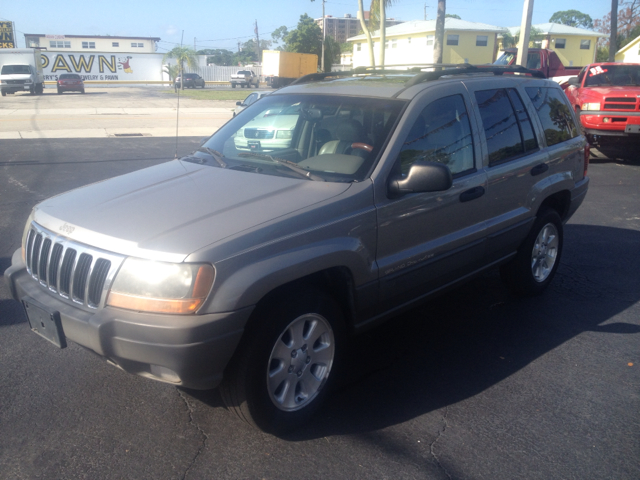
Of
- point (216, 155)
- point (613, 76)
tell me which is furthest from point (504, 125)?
point (613, 76)

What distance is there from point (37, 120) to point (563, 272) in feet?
62.9

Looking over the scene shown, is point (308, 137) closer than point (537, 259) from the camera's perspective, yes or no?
Yes

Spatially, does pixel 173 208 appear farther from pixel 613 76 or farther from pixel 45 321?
pixel 613 76

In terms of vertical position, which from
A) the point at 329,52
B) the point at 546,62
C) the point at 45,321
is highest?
the point at 329,52

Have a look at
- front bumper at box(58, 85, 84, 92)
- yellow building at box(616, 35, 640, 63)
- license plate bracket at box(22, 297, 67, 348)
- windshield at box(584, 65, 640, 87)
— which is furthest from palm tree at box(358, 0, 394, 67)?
yellow building at box(616, 35, 640, 63)

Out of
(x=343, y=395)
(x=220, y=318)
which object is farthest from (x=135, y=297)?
(x=343, y=395)

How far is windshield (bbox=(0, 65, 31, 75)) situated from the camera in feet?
120

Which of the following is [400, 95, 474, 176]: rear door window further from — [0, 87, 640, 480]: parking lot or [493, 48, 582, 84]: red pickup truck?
[493, 48, 582, 84]: red pickup truck

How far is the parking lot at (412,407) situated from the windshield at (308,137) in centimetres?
135

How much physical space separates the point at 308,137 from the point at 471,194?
1.17 m

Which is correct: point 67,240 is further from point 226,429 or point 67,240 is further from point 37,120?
point 37,120

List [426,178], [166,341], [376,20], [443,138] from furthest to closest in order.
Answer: [376,20]
[443,138]
[426,178]
[166,341]

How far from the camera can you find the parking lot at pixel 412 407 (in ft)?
9.44

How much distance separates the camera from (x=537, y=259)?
5047 mm
